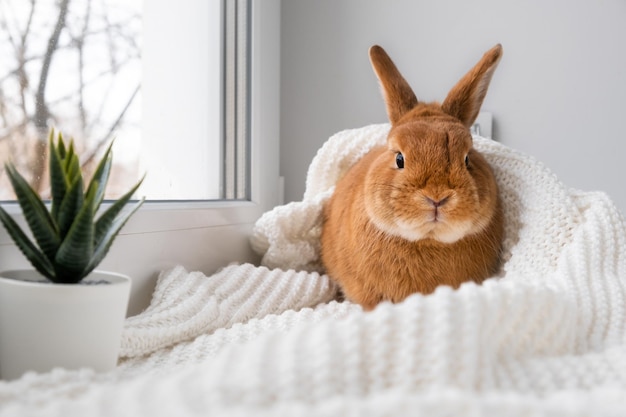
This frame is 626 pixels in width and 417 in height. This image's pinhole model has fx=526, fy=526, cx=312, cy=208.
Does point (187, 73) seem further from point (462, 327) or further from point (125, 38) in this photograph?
point (462, 327)

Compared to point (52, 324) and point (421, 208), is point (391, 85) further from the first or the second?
point (52, 324)

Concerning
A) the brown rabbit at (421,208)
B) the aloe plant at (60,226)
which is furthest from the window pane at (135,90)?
the brown rabbit at (421,208)

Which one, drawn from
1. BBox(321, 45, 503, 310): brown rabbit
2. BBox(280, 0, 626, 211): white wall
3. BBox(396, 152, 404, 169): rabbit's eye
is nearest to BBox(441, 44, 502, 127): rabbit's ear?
BBox(321, 45, 503, 310): brown rabbit

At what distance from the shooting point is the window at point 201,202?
86 centimetres

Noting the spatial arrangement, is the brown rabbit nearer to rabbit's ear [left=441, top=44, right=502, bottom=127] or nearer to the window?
rabbit's ear [left=441, top=44, right=502, bottom=127]

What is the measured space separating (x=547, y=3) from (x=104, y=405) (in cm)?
146

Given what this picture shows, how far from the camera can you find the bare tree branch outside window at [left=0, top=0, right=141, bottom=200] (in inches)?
27.4

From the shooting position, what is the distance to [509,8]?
1.43 meters

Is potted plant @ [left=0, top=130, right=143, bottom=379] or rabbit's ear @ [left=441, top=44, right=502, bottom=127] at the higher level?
rabbit's ear @ [left=441, top=44, right=502, bottom=127]

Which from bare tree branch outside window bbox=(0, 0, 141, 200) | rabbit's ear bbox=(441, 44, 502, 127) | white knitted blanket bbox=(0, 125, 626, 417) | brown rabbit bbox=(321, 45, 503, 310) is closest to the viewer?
white knitted blanket bbox=(0, 125, 626, 417)

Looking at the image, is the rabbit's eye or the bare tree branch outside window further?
the rabbit's eye

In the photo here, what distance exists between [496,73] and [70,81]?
1108 millimetres

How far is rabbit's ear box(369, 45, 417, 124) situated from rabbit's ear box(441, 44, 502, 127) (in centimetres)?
8

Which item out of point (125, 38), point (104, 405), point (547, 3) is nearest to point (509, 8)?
point (547, 3)
